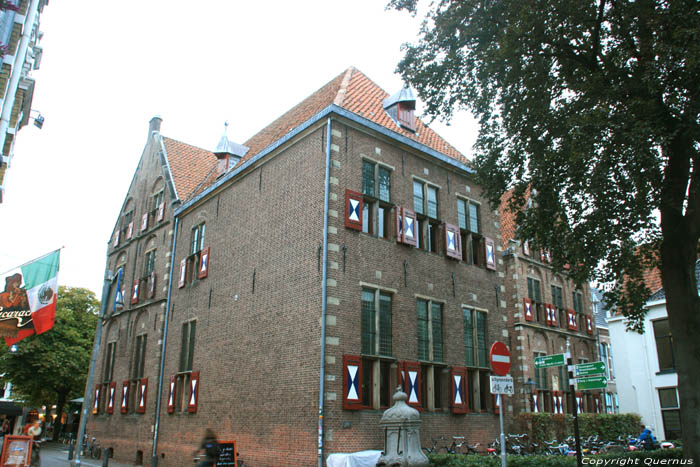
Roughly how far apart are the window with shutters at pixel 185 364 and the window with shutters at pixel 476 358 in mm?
9478

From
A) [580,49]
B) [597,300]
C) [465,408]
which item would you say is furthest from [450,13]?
[597,300]

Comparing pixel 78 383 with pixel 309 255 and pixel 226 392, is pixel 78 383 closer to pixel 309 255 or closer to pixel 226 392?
pixel 226 392

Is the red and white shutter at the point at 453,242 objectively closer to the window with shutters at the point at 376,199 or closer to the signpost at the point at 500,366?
the window with shutters at the point at 376,199

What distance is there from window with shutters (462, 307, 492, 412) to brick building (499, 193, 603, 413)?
5983mm

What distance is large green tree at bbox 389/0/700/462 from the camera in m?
10.3

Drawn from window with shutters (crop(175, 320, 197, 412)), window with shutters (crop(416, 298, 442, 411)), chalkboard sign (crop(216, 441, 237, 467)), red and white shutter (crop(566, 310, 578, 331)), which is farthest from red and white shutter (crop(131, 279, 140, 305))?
red and white shutter (crop(566, 310, 578, 331))

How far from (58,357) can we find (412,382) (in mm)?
28482

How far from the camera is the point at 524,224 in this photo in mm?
13297

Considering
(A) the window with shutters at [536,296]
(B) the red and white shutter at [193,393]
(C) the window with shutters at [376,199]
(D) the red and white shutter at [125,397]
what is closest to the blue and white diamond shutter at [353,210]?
(C) the window with shutters at [376,199]

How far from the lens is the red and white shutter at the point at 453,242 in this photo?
59.2ft

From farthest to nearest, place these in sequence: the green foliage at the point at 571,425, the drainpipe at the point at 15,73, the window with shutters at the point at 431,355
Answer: the green foliage at the point at 571,425 < the drainpipe at the point at 15,73 < the window with shutters at the point at 431,355

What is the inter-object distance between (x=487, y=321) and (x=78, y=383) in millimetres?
30353

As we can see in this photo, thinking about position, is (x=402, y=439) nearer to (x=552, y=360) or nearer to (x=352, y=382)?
(x=352, y=382)

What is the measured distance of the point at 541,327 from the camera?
2672 centimetres
